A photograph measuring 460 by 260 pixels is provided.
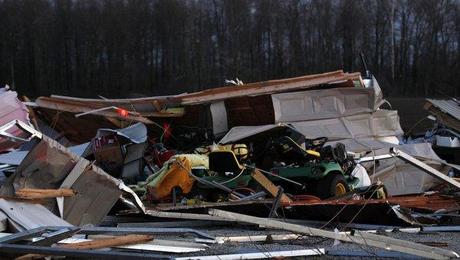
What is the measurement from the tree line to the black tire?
133 feet

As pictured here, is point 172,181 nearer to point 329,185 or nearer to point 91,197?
point 329,185

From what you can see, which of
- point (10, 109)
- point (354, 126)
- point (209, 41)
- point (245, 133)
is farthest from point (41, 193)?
point (209, 41)

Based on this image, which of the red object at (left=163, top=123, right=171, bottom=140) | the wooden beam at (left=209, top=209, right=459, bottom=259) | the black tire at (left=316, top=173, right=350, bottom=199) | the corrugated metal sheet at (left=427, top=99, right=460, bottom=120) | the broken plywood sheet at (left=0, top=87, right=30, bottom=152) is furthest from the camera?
the corrugated metal sheet at (left=427, top=99, right=460, bottom=120)

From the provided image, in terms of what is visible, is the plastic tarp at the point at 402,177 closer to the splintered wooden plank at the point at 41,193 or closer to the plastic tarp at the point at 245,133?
the plastic tarp at the point at 245,133

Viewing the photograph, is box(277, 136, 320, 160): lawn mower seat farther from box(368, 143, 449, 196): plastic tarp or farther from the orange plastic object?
box(368, 143, 449, 196): plastic tarp

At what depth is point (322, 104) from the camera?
12500 millimetres

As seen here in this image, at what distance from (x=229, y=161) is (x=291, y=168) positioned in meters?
0.88

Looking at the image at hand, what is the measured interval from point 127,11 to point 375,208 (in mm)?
47874

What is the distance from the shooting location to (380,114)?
43.4ft

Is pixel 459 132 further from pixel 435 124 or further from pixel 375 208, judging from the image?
pixel 375 208

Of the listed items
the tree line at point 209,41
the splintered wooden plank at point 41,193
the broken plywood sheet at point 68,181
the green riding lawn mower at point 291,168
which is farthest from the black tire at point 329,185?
the tree line at point 209,41

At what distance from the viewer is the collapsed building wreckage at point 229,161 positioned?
21.0ft

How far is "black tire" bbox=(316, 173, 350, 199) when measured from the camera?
846cm

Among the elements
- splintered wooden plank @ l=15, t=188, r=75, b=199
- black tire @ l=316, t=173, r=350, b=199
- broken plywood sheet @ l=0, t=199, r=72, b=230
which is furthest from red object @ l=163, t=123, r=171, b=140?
broken plywood sheet @ l=0, t=199, r=72, b=230
